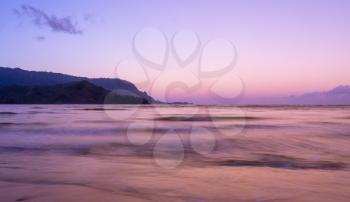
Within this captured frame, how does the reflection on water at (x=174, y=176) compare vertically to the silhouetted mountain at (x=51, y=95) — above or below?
below

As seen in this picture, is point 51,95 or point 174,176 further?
point 51,95

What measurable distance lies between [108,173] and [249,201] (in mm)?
2639

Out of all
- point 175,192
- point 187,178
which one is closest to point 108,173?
point 187,178

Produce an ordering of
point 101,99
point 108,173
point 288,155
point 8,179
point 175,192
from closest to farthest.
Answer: point 175,192
point 8,179
point 108,173
point 288,155
point 101,99

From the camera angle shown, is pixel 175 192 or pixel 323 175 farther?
pixel 323 175

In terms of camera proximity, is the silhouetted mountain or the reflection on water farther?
the silhouetted mountain

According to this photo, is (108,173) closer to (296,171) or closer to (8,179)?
(8,179)

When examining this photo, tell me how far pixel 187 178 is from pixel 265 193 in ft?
4.61

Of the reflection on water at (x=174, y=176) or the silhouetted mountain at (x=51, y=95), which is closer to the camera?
the reflection on water at (x=174, y=176)

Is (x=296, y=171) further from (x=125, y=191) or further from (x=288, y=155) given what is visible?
(x=125, y=191)

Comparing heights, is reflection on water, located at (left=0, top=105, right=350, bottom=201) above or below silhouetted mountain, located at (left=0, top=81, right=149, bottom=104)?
below

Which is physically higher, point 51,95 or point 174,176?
point 51,95

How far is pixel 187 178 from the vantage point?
5.79 m

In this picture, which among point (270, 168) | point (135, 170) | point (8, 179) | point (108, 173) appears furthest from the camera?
point (270, 168)
